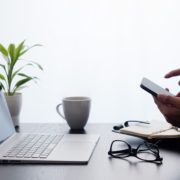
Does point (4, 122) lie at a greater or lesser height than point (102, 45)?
lesser

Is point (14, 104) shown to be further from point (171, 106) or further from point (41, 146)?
point (171, 106)

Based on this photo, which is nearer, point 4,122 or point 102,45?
point 4,122

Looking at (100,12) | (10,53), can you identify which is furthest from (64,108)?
(100,12)

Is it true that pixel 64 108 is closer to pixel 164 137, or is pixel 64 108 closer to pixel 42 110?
pixel 164 137

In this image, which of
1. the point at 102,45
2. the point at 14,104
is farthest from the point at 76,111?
the point at 102,45

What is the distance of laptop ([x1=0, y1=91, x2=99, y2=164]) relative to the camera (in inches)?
31.2

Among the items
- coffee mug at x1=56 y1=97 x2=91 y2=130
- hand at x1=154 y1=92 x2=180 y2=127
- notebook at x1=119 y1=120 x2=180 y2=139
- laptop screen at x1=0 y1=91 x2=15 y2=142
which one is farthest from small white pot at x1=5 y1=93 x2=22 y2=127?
hand at x1=154 y1=92 x2=180 y2=127

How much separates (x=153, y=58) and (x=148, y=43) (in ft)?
0.24

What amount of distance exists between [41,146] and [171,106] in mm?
374

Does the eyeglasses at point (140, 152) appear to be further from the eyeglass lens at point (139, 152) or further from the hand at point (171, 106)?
the hand at point (171, 106)

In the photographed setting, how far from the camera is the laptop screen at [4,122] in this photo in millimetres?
1001

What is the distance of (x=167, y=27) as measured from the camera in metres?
1.56

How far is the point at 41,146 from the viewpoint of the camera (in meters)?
0.90

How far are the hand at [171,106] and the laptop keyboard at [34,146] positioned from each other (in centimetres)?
31
